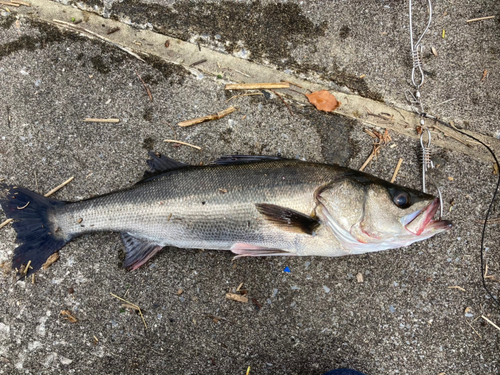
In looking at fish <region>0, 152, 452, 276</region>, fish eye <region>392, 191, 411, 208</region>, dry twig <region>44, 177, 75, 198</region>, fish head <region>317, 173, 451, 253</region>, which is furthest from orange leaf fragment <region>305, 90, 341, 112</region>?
dry twig <region>44, 177, 75, 198</region>

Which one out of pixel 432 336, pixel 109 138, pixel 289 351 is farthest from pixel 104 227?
pixel 432 336

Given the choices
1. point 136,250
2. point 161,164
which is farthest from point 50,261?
point 161,164

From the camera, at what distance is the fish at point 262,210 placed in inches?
114

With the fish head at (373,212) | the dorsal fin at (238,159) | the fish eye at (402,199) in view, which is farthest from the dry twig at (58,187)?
the fish eye at (402,199)

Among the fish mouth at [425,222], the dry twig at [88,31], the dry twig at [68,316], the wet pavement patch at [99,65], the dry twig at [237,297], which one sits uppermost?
the dry twig at [88,31]

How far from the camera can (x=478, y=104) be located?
356cm

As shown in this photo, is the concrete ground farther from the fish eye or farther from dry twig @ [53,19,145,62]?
the fish eye

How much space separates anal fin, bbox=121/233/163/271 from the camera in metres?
3.31

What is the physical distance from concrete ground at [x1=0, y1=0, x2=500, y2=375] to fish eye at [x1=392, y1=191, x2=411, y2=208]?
0.66 meters

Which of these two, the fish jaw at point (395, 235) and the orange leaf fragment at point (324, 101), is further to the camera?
the orange leaf fragment at point (324, 101)

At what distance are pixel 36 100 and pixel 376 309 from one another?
4.54m

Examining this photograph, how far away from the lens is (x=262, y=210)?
293cm

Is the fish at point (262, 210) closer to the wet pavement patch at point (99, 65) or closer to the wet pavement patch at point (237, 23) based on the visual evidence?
the wet pavement patch at point (99, 65)

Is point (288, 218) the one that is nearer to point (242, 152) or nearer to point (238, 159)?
point (238, 159)
